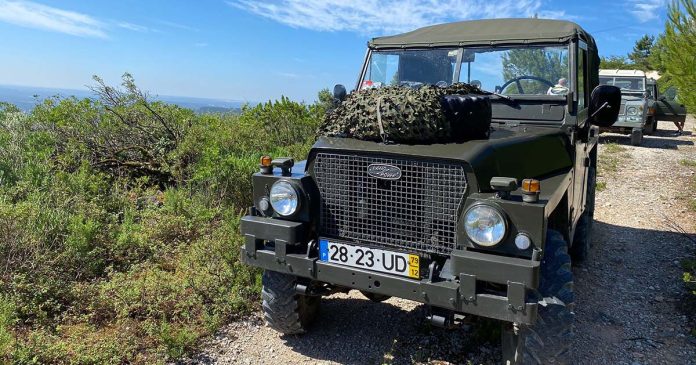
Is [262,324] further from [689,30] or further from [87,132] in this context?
[689,30]

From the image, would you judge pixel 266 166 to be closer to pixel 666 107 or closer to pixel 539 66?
pixel 539 66

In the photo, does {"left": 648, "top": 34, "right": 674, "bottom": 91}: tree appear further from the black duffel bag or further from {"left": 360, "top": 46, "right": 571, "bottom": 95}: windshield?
the black duffel bag

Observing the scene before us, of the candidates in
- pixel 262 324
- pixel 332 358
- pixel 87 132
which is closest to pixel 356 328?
pixel 332 358

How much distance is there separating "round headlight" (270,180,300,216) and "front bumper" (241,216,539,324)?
82 millimetres

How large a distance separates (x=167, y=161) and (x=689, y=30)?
31.4ft

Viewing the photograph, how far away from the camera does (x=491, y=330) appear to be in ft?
12.1

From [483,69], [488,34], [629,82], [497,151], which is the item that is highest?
[629,82]

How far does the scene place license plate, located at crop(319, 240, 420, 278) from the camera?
9.64 feet

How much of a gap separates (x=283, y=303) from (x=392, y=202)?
1165 mm

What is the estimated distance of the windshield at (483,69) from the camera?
429 cm

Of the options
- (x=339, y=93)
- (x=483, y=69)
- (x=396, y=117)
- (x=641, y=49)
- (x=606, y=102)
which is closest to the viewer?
(x=396, y=117)

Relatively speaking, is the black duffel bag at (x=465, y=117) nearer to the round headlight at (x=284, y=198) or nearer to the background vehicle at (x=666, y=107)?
the round headlight at (x=284, y=198)

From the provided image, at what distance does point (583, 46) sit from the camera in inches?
180

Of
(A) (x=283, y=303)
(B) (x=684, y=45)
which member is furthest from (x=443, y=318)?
(B) (x=684, y=45)
